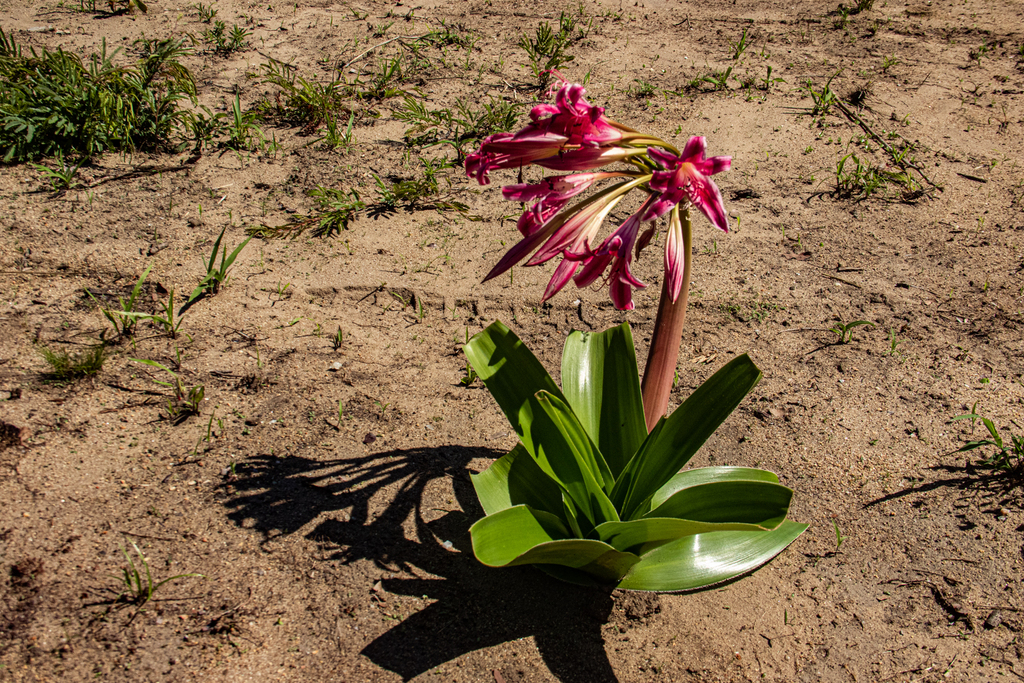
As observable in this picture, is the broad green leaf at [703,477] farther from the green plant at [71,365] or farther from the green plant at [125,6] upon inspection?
the green plant at [125,6]

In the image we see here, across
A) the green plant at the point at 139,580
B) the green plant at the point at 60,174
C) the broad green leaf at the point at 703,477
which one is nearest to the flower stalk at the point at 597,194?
the broad green leaf at the point at 703,477


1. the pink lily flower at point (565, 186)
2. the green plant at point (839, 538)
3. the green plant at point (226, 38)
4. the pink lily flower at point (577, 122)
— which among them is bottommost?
the green plant at point (839, 538)

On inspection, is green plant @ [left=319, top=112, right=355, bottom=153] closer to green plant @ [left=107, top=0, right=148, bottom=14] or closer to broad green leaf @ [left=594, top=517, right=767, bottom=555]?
green plant @ [left=107, top=0, right=148, bottom=14]

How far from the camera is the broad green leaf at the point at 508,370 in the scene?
1.94 m

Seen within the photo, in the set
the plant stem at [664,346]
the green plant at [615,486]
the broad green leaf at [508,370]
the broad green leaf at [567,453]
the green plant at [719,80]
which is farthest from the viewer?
the green plant at [719,80]

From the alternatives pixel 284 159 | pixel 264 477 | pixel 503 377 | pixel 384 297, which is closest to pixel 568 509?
pixel 503 377

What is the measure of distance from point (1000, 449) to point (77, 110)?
4.56 m

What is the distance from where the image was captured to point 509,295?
3162mm

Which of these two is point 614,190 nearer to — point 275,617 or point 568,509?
point 568,509

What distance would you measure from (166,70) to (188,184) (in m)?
1.22

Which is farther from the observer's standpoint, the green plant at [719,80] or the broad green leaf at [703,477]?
the green plant at [719,80]

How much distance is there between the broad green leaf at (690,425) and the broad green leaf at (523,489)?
0.21m

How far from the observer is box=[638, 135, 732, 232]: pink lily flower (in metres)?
1.36

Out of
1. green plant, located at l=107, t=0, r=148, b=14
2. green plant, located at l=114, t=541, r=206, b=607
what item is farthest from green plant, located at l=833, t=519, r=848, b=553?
green plant, located at l=107, t=0, r=148, b=14
